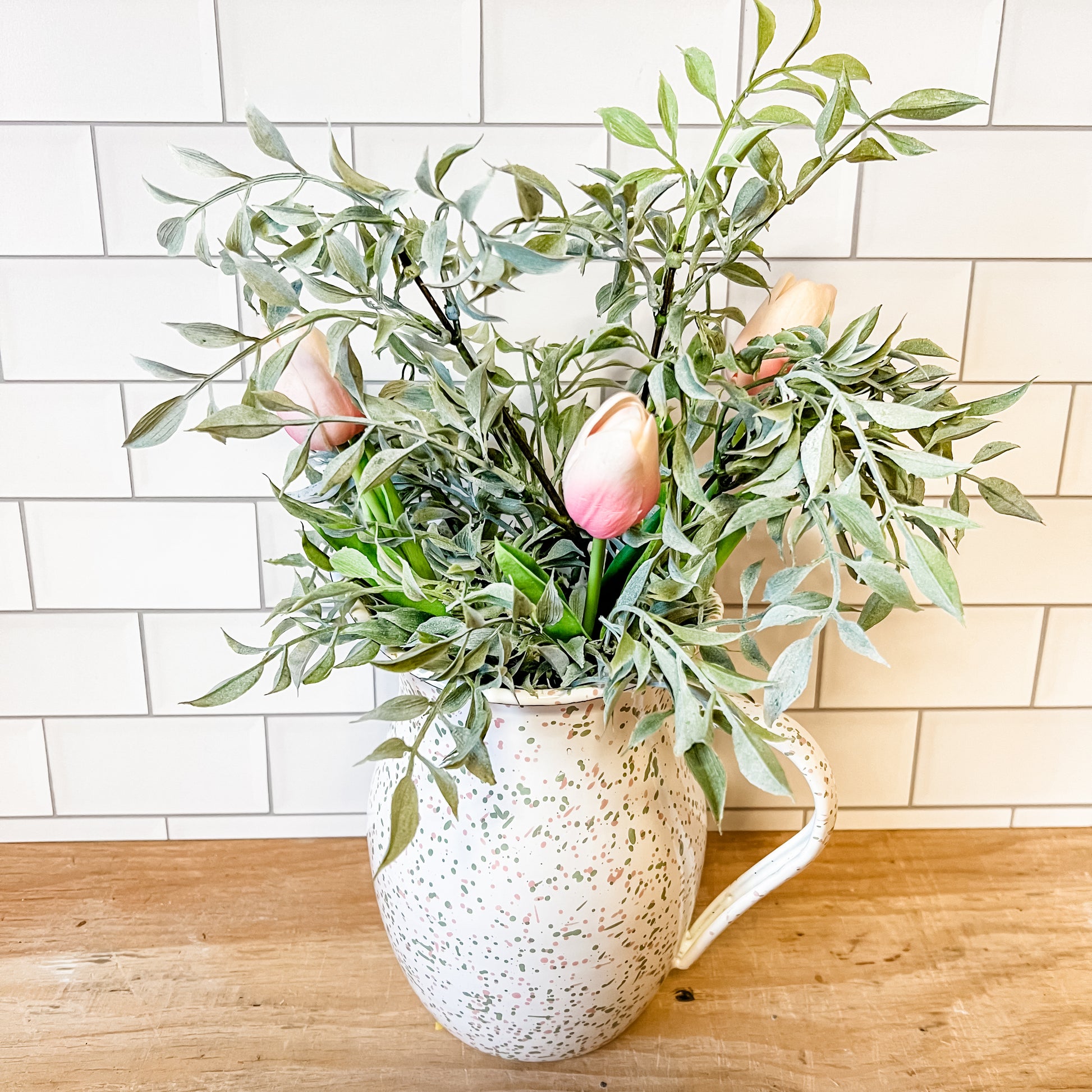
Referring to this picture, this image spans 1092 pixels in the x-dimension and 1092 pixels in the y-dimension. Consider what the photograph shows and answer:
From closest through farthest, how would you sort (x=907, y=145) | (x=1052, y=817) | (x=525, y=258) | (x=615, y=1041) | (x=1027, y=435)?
(x=525, y=258)
(x=907, y=145)
(x=615, y=1041)
(x=1027, y=435)
(x=1052, y=817)

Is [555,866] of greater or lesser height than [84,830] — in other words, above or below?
above

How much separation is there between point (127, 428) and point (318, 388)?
26 centimetres

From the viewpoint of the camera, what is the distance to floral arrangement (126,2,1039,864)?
16.6 inches

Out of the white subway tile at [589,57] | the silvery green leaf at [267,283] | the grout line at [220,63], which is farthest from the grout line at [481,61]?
the silvery green leaf at [267,283]

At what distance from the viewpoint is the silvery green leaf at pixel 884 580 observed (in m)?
0.41

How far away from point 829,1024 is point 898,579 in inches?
14.6

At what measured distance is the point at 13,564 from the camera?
734 mm

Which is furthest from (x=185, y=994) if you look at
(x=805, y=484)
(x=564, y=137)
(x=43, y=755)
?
(x=564, y=137)

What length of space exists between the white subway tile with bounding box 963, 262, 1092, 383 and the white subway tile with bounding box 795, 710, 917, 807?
0.92ft

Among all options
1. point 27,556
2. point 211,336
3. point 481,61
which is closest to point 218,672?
point 27,556

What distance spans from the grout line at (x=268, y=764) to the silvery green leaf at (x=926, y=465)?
54 centimetres

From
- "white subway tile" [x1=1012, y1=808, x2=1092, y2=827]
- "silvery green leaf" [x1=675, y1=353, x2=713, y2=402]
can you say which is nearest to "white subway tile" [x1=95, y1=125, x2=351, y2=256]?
"silvery green leaf" [x1=675, y1=353, x2=713, y2=402]

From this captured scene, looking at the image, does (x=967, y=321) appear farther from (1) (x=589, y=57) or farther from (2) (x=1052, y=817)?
(2) (x=1052, y=817)

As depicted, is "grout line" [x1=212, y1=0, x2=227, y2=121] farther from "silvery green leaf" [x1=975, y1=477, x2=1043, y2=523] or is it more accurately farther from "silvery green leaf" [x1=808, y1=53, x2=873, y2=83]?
"silvery green leaf" [x1=975, y1=477, x2=1043, y2=523]
